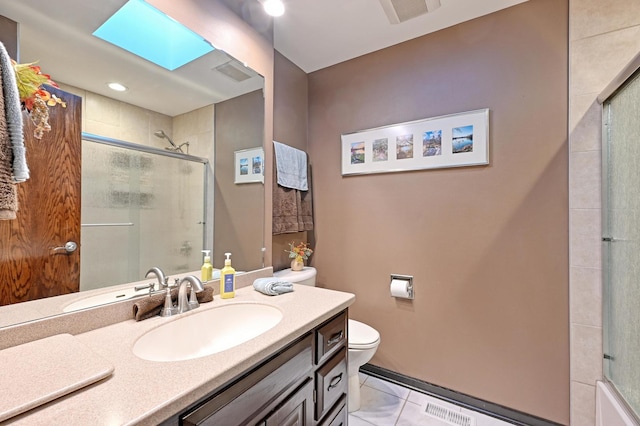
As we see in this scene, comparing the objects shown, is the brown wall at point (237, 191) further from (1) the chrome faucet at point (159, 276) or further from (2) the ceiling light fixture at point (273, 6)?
(2) the ceiling light fixture at point (273, 6)

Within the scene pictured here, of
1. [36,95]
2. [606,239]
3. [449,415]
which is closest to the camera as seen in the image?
[36,95]

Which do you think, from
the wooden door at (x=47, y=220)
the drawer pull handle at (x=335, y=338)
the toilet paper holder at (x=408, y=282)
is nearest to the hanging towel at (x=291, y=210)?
the toilet paper holder at (x=408, y=282)

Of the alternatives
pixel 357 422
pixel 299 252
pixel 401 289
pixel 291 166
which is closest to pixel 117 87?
pixel 291 166

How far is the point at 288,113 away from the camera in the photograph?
223 centimetres

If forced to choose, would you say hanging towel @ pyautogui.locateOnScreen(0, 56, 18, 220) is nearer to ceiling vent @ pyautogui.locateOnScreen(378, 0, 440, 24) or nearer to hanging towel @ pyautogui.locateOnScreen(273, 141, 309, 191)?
hanging towel @ pyautogui.locateOnScreen(273, 141, 309, 191)

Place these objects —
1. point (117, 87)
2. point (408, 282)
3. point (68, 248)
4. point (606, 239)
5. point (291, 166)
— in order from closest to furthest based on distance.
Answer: point (68, 248) < point (117, 87) < point (606, 239) < point (408, 282) < point (291, 166)

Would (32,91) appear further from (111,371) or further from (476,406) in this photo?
(476,406)

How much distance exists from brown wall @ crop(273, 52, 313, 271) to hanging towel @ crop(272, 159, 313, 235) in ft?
0.41

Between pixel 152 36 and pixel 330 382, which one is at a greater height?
pixel 152 36

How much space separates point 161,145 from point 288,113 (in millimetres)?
1241

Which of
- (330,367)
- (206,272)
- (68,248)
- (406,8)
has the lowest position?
(330,367)

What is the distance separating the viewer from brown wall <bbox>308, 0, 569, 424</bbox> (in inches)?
62.6

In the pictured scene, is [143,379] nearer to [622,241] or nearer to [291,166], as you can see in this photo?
[291,166]

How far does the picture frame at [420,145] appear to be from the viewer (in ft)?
5.78
